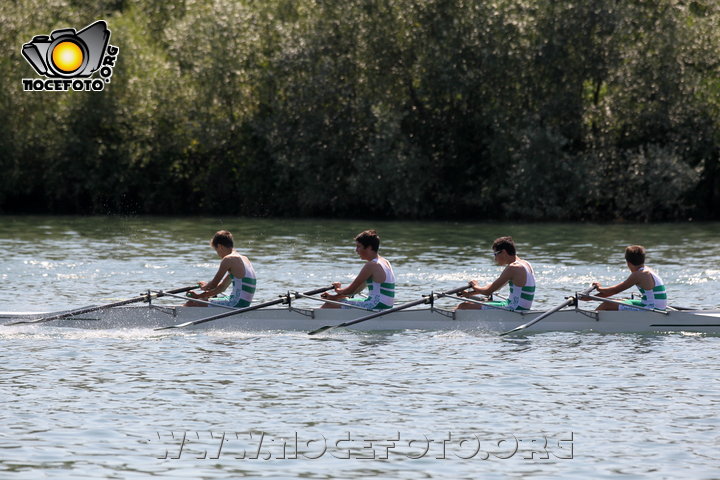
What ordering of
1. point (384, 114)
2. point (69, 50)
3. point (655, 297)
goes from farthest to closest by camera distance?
1. point (69, 50)
2. point (384, 114)
3. point (655, 297)

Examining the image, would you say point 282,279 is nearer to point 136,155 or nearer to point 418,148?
point 418,148

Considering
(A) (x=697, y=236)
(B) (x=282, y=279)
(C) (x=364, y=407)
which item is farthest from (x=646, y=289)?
(A) (x=697, y=236)

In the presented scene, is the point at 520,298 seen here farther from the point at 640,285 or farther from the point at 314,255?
the point at 314,255

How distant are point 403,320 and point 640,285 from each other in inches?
151

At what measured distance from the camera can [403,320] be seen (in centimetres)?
1912

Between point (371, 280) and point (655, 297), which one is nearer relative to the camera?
point (655, 297)

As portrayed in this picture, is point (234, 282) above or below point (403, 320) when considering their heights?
above

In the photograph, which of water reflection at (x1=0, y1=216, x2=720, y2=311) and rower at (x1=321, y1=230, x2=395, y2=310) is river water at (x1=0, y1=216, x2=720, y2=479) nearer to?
rower at (x1=321, y1=230, x2=395, y2=310)

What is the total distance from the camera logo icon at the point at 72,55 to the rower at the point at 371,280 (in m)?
34.8

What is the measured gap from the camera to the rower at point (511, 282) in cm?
1870

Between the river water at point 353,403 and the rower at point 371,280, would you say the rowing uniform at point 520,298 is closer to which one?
the river water at point 353,403

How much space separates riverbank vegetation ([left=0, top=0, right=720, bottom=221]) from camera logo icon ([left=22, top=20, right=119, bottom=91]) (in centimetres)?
60

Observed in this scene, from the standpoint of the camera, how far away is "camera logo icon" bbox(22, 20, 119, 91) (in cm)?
5119

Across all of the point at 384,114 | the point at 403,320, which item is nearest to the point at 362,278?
the point at 403,320
